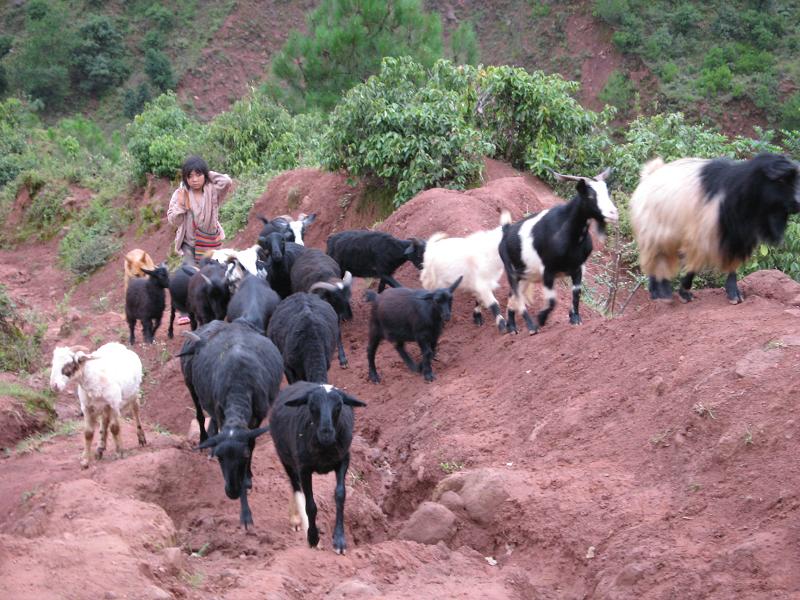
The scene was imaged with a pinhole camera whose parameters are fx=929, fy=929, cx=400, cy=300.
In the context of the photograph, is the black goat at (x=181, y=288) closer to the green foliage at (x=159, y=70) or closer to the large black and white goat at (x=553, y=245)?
the large black and white goat at (x=553, y=245)

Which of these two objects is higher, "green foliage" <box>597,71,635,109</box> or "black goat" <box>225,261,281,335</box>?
"black goat" <box>225,261,281,335</box>

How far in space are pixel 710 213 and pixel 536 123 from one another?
29.8 ft

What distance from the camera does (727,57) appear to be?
3600cm

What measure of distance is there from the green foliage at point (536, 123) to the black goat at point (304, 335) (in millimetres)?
7405

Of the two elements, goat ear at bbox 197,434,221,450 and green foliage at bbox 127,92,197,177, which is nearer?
goat ear at bbox 197,434,221,450

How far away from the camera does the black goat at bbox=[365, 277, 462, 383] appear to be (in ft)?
33.0

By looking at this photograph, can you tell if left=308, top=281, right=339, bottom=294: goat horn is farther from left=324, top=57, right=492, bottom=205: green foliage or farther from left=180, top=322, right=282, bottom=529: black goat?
left=324, top=57, right=492, bottom=205: green foliage

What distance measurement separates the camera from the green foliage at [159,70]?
140ft

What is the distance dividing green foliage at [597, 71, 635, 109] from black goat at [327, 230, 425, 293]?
1047 inches

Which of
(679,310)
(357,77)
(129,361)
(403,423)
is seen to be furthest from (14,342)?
(357,77)

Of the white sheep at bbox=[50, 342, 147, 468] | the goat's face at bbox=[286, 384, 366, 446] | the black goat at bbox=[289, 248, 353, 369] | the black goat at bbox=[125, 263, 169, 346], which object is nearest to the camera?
the goat's face at bbox=[286, 384, 366, 446]

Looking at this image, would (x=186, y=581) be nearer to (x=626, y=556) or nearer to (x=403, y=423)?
(x=626, y=556)

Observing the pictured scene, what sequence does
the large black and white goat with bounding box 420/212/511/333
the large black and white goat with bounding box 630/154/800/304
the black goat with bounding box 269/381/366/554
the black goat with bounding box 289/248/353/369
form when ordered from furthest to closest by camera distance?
the black goat with bounding box 289/248/353/369 → the large black and white goat with bounding box 420/212/511/333 → the large black and white goat with bounding box 630/154/800/304 → the black goat with bounding box 269/381/366/554

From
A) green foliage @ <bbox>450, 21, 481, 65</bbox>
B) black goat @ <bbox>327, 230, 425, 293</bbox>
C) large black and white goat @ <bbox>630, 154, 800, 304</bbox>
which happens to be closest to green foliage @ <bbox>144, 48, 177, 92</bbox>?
green foliage @ <bbox>450, 21, 481, 65</bbox>
